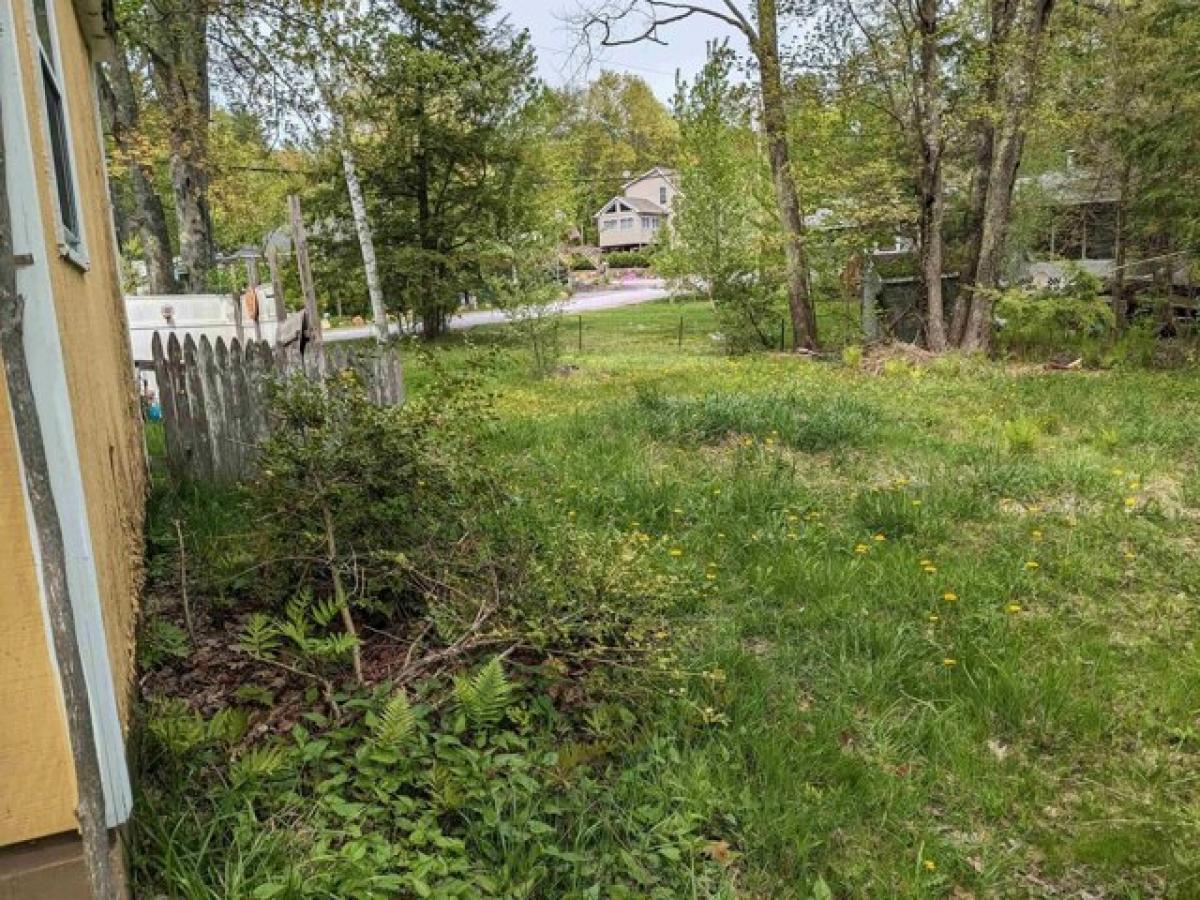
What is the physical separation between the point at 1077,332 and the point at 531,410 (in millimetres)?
9124

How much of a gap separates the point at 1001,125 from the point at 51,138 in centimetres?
1196

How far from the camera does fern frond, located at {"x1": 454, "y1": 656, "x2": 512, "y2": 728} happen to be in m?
2.72

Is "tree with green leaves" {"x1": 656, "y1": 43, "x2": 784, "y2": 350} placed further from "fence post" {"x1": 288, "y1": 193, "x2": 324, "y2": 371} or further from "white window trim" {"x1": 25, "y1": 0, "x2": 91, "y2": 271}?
"white window trim" {"x1": 25, "y1": 0, "x2": 91, "y2": 271}

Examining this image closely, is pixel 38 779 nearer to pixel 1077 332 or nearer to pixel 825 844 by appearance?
pixel 825 844

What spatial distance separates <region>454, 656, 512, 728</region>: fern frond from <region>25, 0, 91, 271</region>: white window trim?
6.10 ft

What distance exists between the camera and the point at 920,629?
3.80m

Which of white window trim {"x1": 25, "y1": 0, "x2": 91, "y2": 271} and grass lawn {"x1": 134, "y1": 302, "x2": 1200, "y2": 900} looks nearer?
grass lawn {"x1": 134, "y1": 302, "x2": 1200, "y2": 900}

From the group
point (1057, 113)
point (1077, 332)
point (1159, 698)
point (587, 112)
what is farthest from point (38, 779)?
point (587, 112)

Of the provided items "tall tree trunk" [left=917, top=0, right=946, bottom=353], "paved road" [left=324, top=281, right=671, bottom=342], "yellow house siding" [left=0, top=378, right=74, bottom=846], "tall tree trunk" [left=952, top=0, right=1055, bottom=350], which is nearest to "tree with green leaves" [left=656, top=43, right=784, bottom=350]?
"tall tree trunk" [left=917, top=0, right=946, bottom=353]

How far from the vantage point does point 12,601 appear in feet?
5.99

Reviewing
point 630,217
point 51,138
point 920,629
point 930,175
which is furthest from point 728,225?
point 630,217

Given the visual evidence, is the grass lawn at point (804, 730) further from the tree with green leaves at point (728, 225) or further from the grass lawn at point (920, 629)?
the tree with green leaves at point (728, 225)

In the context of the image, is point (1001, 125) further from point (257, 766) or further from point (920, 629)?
point (257, 766)

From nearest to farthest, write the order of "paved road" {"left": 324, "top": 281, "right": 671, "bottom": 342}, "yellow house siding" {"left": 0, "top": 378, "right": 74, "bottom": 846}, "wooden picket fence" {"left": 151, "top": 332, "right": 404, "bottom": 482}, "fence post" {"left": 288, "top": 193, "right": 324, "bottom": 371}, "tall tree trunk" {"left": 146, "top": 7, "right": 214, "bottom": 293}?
1. "yellow house siding" {"left": 0, "top": 378, "right": 74, "bottom": 846}
2. "wooden picket fence" {"left": 151, "top": 332, "right": 404, "bottom": 482}
3. "fence post" {"left": 288, "top": 193, "right": 324, "bottom": 371}
4. "tall tree trunk" {"left": 146, "top": 7, "right": 214, "bottom": 293}
5. "paved road" {"left": 324, "top": 281, "right": 671, "bottom": 342}
